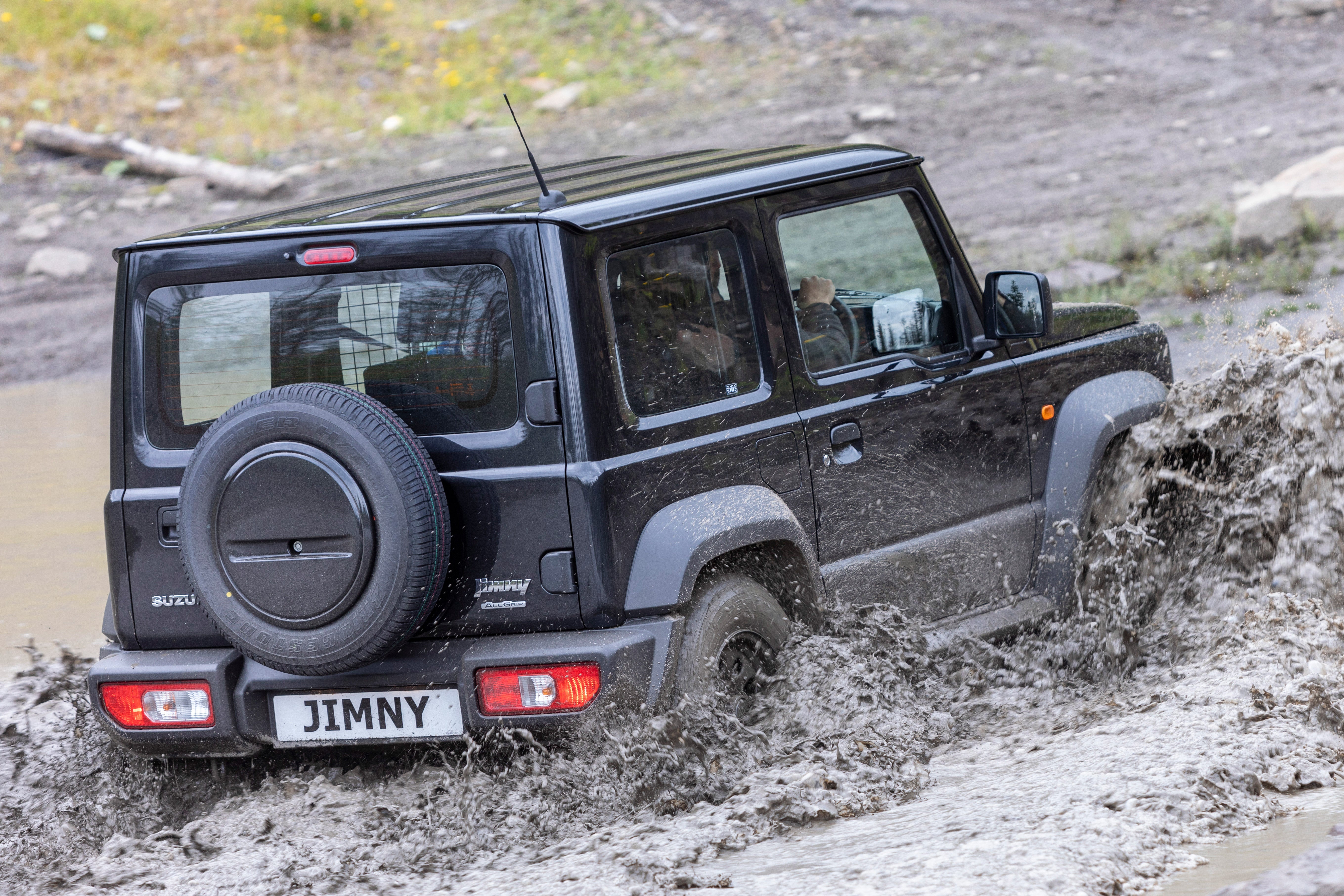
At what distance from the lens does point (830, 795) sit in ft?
11.6

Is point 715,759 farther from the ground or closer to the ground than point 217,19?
closer to the ground

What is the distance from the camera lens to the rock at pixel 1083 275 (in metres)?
10.9

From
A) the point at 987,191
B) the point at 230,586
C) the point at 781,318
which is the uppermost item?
the point at 987,191

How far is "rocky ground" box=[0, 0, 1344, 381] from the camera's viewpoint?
12609mm

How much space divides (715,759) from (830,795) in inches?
11.8

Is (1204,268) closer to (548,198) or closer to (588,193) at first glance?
(588,193)

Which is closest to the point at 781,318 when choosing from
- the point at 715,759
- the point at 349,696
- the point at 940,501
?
the point at 940,501

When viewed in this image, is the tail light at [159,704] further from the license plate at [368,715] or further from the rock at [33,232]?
the rock at [33,232]

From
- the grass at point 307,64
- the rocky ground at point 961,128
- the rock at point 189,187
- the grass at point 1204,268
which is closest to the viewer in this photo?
the grass at point 1204,268

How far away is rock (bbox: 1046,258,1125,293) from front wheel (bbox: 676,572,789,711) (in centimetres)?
760

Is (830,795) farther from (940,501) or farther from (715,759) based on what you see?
(940,501)

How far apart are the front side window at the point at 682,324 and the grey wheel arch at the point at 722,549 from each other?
10.7 inches

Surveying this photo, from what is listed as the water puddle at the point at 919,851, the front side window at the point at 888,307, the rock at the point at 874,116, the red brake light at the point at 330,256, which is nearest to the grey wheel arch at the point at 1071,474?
the front side window at the point at 888,307

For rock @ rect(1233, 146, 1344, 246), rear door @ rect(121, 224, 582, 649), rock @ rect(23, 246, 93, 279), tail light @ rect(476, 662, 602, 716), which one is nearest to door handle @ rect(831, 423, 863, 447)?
rear door @ rect(121, 224, 582, 649)
